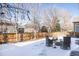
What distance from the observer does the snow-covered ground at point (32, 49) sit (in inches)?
81.2

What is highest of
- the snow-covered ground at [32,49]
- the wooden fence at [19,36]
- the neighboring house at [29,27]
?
the neighboring house at [29,27]

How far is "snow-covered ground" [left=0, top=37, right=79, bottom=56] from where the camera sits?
206 centimetres

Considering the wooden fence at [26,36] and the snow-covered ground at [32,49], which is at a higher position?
the wooden fence at [26,36]

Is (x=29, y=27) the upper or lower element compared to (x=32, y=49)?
upper

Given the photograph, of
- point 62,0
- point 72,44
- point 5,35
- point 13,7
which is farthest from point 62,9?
point 5,35

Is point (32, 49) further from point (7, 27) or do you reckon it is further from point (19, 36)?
point (7, 27)

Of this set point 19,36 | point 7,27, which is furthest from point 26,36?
point 7,27

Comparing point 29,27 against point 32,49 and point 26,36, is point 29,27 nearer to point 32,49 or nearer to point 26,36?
point 26,36

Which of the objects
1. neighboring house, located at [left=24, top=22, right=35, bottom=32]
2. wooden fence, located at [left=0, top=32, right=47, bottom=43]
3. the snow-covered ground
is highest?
neighboring house, located at [left=24, top=22, right=35, bottom=32]

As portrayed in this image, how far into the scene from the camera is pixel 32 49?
2082mm

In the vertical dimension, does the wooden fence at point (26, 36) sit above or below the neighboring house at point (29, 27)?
below

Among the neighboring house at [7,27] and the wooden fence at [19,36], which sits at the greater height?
the neighboring house at [7,27]

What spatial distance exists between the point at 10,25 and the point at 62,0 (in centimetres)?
57

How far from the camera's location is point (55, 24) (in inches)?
82.2
